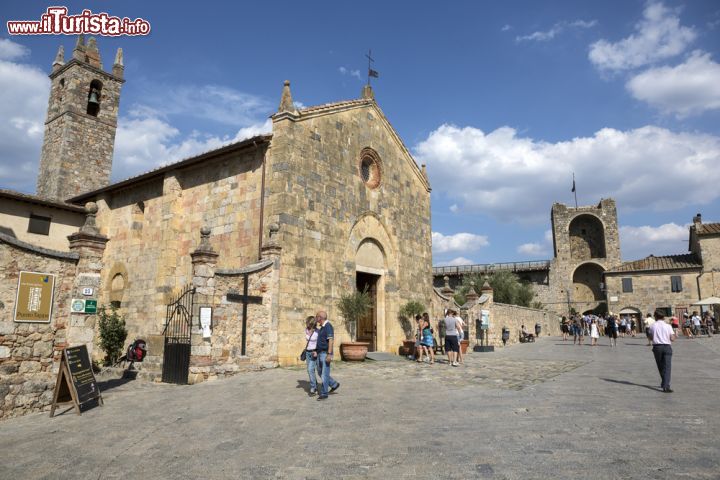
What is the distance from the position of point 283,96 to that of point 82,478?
11961mm

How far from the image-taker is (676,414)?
691cm

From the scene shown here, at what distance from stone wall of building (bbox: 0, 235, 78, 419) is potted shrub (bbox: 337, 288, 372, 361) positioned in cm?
796

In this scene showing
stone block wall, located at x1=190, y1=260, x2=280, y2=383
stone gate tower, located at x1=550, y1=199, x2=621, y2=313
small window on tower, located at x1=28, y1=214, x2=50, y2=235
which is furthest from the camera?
stone gate tower, located at x1=550, y1=199, x2=621, y2=313

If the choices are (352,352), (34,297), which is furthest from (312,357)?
(352,352)

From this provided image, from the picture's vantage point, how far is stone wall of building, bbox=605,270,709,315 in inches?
1564

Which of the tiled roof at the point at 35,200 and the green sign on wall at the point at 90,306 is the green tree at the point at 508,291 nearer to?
the tiled roof at the point at 35,200

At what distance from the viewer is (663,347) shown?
368 inches

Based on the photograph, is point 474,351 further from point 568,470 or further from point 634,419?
point 568,470

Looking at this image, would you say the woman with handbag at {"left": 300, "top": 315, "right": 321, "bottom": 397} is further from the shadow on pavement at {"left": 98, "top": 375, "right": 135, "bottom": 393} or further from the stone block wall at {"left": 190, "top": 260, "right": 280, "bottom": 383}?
the shadow on pavement at {"left": 98, "top": 375, "right": 135, "bottom": 393}

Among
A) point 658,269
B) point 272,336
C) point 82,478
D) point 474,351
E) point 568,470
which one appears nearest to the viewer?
point 568,470

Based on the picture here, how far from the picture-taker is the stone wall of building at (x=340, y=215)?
1396 cm

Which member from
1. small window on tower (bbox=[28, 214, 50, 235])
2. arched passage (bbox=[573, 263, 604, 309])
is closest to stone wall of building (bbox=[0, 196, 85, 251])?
small window on tower (bbox=[28, 214, 50, 235])

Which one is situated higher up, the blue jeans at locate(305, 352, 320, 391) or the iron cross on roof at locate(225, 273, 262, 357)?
the iron cross on roof at locate(225, 273, 262, 357)

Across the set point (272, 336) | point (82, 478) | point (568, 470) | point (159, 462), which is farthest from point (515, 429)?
point (272, 336)
